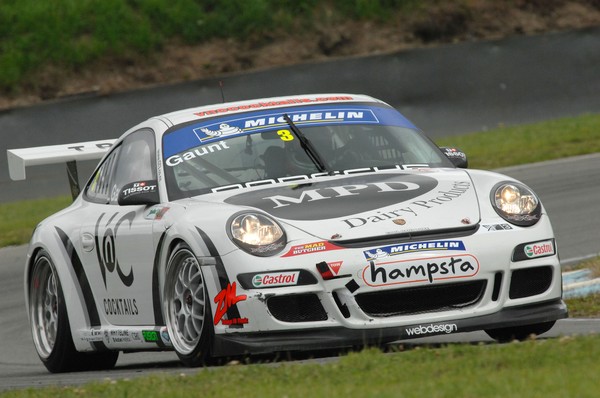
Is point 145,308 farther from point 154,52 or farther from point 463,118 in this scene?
point 154,52

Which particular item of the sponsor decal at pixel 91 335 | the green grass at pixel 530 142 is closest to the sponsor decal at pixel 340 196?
the sponsor decal at pixel 91 335

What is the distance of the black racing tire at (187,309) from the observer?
637 cm

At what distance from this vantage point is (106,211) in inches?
306

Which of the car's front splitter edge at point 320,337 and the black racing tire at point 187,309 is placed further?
the black racing tire at point 187,309

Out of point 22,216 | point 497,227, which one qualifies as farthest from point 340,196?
point 22,216

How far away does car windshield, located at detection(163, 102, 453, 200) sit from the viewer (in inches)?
284

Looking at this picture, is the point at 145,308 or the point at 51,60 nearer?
the point at 145,308

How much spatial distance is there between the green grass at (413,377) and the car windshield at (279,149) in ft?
5.16

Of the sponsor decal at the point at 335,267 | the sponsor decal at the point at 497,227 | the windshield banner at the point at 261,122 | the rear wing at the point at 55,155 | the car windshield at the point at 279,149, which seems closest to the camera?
the sponsor decal at the point at 335,267

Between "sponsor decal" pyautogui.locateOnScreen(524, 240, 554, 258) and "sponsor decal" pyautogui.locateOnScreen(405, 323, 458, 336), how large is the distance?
1.65 feet

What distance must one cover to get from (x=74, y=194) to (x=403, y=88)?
8.69 m

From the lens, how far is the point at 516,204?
668 centimetres

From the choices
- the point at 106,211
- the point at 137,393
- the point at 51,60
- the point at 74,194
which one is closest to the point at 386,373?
the point at 137,393

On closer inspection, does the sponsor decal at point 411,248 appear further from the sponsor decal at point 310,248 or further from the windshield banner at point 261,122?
the windshield banner at point 261,122
